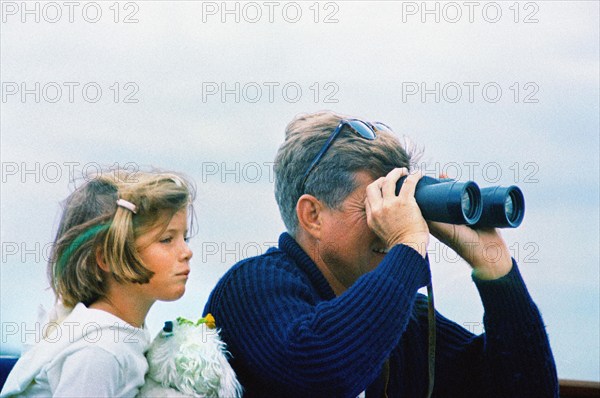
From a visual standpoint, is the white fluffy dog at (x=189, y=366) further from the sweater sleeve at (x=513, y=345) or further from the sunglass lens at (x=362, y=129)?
the sweater sleeve at (x=513, y=345)

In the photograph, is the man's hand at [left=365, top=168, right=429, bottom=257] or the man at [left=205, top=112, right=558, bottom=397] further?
the man's hand at [left=365, top=168, right=429, bottom=257]

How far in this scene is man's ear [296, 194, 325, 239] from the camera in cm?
150

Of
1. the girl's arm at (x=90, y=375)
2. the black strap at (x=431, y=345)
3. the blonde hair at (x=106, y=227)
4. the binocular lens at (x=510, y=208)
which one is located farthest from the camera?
the black strap at (x=431, y=345)

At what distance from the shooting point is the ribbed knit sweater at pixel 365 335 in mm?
1237

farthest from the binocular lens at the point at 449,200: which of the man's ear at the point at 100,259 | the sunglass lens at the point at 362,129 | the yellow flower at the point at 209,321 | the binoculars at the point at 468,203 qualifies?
the man's ear at the point at 100,259

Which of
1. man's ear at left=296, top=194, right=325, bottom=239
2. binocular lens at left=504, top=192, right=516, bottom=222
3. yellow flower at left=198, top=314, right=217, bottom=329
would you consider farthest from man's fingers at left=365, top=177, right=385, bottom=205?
yellow flower at left=198, top=314, right=217, bottom=329

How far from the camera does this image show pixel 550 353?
162 centimetres

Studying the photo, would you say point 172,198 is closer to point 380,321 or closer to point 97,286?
point 97,286

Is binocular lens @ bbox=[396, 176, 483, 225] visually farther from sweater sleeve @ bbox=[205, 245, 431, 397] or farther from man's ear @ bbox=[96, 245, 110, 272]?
man's ear @ bbox=[96, 245, 110, 272]

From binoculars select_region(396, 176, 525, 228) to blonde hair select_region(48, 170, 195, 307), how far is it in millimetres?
427

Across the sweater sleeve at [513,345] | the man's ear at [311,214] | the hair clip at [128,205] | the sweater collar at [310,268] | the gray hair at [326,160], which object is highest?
the gray hair at [326,160]

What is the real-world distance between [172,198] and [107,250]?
0.15 m

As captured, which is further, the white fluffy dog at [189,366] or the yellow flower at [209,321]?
the yellow flower at [209,321]

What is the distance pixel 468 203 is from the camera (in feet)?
4.67
